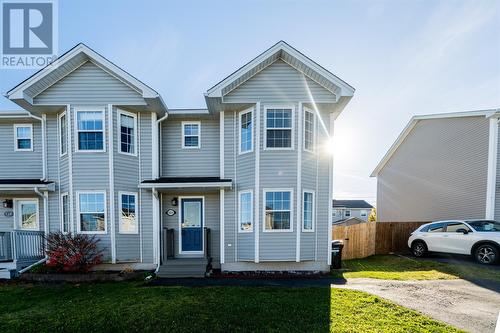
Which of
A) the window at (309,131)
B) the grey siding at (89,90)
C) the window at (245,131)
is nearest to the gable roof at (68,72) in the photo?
the grey siding at (89,90)

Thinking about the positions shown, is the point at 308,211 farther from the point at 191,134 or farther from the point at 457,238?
the point at 457,238

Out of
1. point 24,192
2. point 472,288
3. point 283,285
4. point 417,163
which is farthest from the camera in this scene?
point 417,163

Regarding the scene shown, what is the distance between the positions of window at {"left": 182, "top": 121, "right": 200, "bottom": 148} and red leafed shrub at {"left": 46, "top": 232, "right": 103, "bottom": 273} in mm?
5110

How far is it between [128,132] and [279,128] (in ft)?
19.8

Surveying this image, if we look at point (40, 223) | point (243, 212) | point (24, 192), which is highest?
point (24, 192)

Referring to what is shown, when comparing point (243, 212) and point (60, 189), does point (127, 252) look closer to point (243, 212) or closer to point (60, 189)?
point (60, 189)

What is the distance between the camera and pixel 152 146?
29.8 feet

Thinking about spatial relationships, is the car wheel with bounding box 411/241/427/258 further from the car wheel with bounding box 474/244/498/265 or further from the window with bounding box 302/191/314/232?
the window with bounding box 302/191/314/232

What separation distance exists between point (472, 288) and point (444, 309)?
2238mm

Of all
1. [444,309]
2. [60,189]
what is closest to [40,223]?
[60,189]

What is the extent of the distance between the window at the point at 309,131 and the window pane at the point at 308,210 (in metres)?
1.80

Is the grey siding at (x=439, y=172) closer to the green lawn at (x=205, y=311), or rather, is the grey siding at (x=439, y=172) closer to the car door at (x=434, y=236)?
the car door at (x=434, y=236)

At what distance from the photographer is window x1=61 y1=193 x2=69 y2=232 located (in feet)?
28.6

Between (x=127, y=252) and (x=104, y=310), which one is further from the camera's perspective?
(x=127, y=252)
